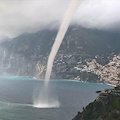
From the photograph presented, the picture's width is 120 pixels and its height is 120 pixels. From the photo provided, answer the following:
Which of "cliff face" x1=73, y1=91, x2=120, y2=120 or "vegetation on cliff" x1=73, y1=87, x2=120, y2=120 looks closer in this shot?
"cliff face" x1=73, y1=91, x2=120, y2=120

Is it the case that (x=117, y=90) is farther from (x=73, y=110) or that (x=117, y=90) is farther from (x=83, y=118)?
(x=73, y=110)

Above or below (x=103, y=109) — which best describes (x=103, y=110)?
below

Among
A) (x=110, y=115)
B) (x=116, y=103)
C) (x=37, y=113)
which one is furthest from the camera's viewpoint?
(x=37, y=113)

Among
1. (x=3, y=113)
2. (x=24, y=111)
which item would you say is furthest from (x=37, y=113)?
(x=3, y=113)

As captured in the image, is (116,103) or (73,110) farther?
(73,110)

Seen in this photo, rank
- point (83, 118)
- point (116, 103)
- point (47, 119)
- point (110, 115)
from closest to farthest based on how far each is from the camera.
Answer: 1. point (110, 115)
2. point (116, 103)
3. point (83, 118)
4. point (47, 119)

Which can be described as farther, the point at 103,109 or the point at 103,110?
the point at 103,109

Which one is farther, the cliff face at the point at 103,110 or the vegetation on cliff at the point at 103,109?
the vegetation on cliff at the point at 103,109

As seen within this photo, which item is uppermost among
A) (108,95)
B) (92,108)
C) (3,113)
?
(108,95)
